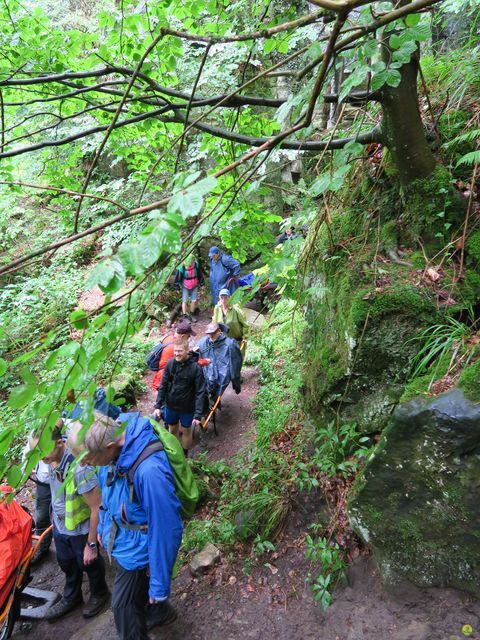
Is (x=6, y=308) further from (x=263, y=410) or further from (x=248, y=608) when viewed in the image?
(x=248, y=608)

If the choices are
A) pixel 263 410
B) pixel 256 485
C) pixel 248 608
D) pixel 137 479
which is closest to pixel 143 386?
pixel 263 410

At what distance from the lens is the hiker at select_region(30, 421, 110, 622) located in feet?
12.2

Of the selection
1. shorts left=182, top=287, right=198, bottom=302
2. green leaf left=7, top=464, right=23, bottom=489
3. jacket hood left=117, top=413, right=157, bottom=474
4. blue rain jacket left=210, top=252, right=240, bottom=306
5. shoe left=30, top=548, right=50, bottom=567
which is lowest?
shoe left=30, top=548, right=50, bottom=567

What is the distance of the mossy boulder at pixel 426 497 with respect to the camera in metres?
2.73

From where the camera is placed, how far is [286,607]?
151 inches

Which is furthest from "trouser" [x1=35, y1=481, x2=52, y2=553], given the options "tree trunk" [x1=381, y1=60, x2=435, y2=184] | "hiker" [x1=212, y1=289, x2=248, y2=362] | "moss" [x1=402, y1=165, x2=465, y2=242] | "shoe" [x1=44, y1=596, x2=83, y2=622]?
"tree trunk" [x1=381, y1=60, x2=435, y2=184]

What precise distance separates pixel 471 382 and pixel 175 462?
2344 millimetres

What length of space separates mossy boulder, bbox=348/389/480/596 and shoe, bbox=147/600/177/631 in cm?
203

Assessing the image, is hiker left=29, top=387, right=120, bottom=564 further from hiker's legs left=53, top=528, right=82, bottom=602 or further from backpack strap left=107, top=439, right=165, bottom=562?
backpack strap left=107, top=439, right=165, bottom=562

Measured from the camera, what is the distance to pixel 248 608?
4031mm

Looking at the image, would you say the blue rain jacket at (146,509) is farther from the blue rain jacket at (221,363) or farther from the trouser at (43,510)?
the blue rain jacket at (221,363)

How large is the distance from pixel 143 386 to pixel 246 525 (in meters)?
5.63

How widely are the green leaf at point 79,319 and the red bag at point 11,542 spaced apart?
2.87m

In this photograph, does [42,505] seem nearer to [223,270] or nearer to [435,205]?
[435,205]
